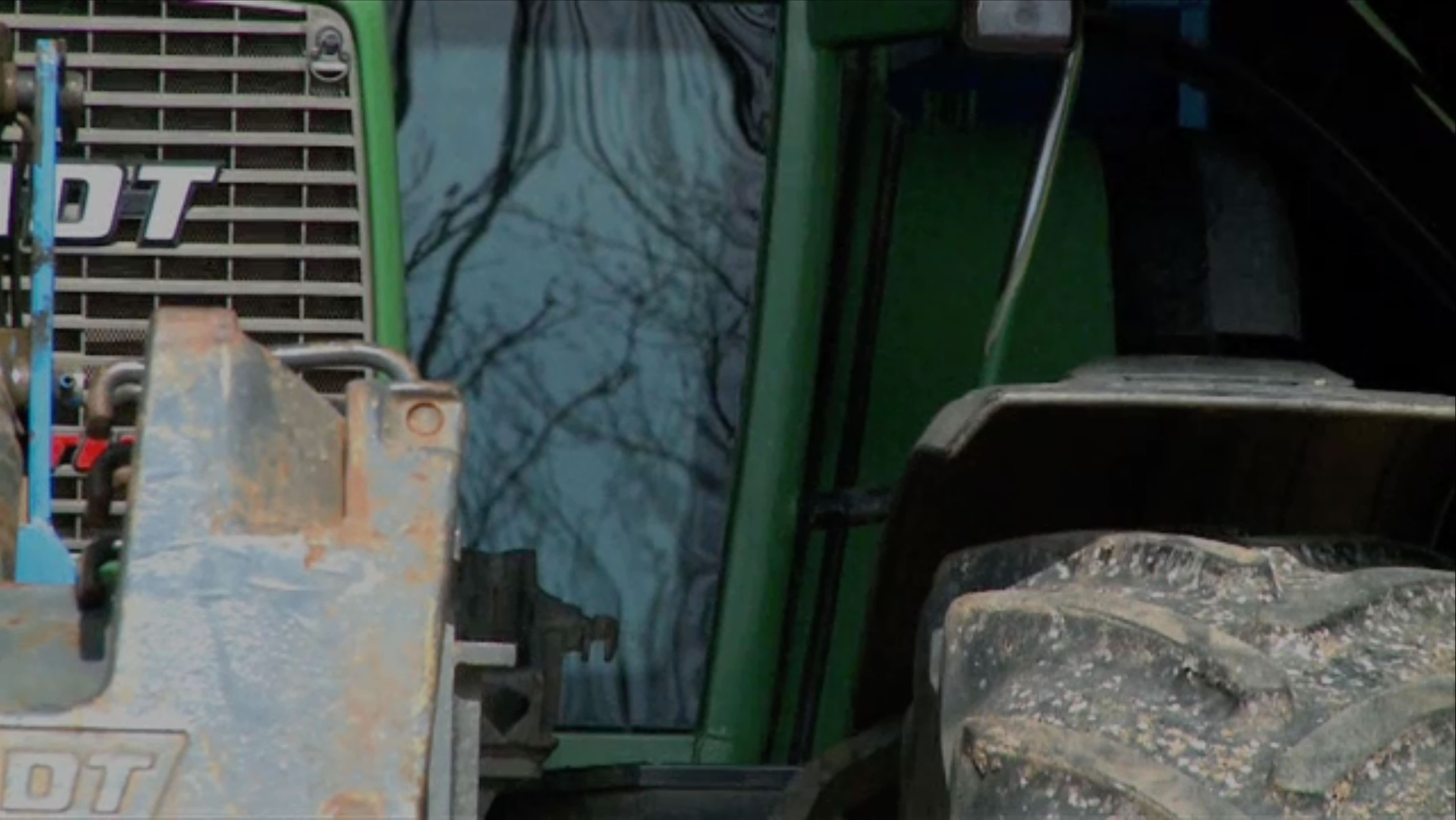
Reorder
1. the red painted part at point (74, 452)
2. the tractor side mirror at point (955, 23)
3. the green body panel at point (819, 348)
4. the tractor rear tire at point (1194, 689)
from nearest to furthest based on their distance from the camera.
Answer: the tractor rear tire at point (1194, 689), the red painted part at point (74, 452), the tractor side mirror at point (955, 23), the green body panel at point (819, 348)

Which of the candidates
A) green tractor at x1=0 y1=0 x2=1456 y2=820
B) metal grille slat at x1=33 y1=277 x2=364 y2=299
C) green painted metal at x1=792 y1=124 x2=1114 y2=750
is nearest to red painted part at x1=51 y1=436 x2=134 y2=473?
green tractor at x1=0 y1=0 x2=1456 y2=820

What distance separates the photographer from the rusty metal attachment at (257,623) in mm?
1979

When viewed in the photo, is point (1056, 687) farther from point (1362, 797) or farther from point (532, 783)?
point (532, 783)

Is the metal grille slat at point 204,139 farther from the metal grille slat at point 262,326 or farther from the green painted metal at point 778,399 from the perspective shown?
the green painted metal at point 778,399

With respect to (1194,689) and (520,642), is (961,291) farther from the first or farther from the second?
(1194,689)

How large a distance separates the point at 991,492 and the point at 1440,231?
125cm

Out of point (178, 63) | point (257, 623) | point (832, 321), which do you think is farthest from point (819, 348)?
point (257, 623)

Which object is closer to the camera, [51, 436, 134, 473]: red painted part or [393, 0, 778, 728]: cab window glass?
[51, 436, 134, 473]: red painted part

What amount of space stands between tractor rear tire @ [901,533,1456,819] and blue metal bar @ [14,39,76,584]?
26.3 inches

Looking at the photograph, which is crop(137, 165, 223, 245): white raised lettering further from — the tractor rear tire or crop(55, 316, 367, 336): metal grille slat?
the tractor rear tire

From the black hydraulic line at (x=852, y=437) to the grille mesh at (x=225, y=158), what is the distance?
0.58 m

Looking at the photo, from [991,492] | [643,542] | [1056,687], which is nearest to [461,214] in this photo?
[643,542]

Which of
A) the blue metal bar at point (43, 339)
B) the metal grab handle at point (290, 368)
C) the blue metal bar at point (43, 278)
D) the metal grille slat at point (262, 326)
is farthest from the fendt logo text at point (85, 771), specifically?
the metal grille slat at point (262, 326)

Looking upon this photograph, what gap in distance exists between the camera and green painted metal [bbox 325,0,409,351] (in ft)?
10.0
